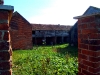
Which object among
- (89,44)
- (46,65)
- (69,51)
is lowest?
(69,51)

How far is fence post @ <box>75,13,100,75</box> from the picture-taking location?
204 cm

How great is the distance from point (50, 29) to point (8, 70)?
30.4 metres

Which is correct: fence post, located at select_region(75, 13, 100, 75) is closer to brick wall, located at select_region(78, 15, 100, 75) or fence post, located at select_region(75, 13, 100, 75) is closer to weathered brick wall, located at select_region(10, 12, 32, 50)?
brick wall, located at select_region(78, 15, 100, 75)

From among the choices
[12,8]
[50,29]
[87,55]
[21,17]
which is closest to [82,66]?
[87,55]

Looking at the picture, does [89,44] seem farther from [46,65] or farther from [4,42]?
[46,65]

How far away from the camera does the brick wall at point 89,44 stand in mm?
2045

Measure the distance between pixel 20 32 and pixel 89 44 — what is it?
19.4 m

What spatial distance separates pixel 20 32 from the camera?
68.4 feet

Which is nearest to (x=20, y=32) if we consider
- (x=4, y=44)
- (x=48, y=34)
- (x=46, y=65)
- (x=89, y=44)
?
(x=48, y=34)

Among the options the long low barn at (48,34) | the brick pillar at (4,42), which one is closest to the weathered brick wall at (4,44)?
the brick pillar at (4,42)

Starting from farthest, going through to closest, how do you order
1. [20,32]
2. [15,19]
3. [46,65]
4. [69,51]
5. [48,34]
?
[48,34], [20,32], [15,19], [69,51], [46,65]

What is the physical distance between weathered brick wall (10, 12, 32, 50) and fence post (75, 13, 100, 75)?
18.4 metres

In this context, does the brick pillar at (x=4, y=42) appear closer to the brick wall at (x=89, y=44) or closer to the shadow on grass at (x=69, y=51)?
the brick wall at (x=89, y=44)

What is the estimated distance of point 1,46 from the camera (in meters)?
1.55
